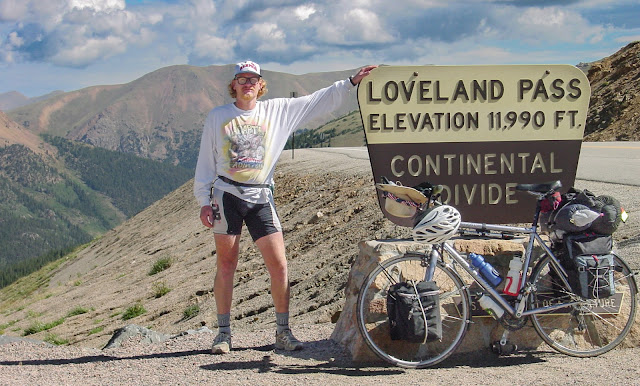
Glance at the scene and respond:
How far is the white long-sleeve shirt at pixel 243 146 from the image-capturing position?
5.53m

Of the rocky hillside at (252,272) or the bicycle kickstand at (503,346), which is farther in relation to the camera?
the rocky hillside at (252,272)

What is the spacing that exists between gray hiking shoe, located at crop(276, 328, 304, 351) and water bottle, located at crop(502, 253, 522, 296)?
5.85 feet

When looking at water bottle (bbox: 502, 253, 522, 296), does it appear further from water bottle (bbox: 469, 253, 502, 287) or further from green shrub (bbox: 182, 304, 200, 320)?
green shrub (bbox: 182, 304, 200, 320)

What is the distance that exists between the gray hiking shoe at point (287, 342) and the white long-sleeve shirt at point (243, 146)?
1.21m

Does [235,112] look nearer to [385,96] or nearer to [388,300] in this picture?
[385,96]

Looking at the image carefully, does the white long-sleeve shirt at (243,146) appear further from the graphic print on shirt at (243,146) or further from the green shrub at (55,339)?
the green shrub at (55,339)

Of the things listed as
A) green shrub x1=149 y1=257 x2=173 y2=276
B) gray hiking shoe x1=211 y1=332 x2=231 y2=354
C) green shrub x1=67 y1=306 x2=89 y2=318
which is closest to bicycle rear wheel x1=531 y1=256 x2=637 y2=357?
gray hiking shoe x1=211 y1=332 x2=231 y2=354

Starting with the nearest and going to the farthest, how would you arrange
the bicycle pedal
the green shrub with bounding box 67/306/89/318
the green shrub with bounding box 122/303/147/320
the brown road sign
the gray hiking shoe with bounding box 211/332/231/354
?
the bicycle pedal → the gray hiking shoe with bounding box 211/332/231/354 → the brown road sign → the green shrub with bounding box 122/303/147/320 → the green shrub with bounding box 67/306/89/318

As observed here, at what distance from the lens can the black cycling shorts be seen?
5.59 metres

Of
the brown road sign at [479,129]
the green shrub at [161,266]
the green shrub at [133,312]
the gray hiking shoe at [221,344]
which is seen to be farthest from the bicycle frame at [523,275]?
the green shrub at [161,266]

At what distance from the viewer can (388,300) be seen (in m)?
5.29

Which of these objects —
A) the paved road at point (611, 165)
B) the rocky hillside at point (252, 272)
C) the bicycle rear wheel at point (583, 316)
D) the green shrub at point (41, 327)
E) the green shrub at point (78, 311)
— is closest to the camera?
the bicycle rear wheel at point (583, 316)

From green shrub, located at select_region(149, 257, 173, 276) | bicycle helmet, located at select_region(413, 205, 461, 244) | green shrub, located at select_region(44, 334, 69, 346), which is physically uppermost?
bicycle helmet, located at select_region(413, 205, 461, 244)

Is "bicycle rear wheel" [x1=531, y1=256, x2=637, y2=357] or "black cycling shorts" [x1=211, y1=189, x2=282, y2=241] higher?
"black cycling shorts" [x1=211, y1=189, x2=282, y2=241]
